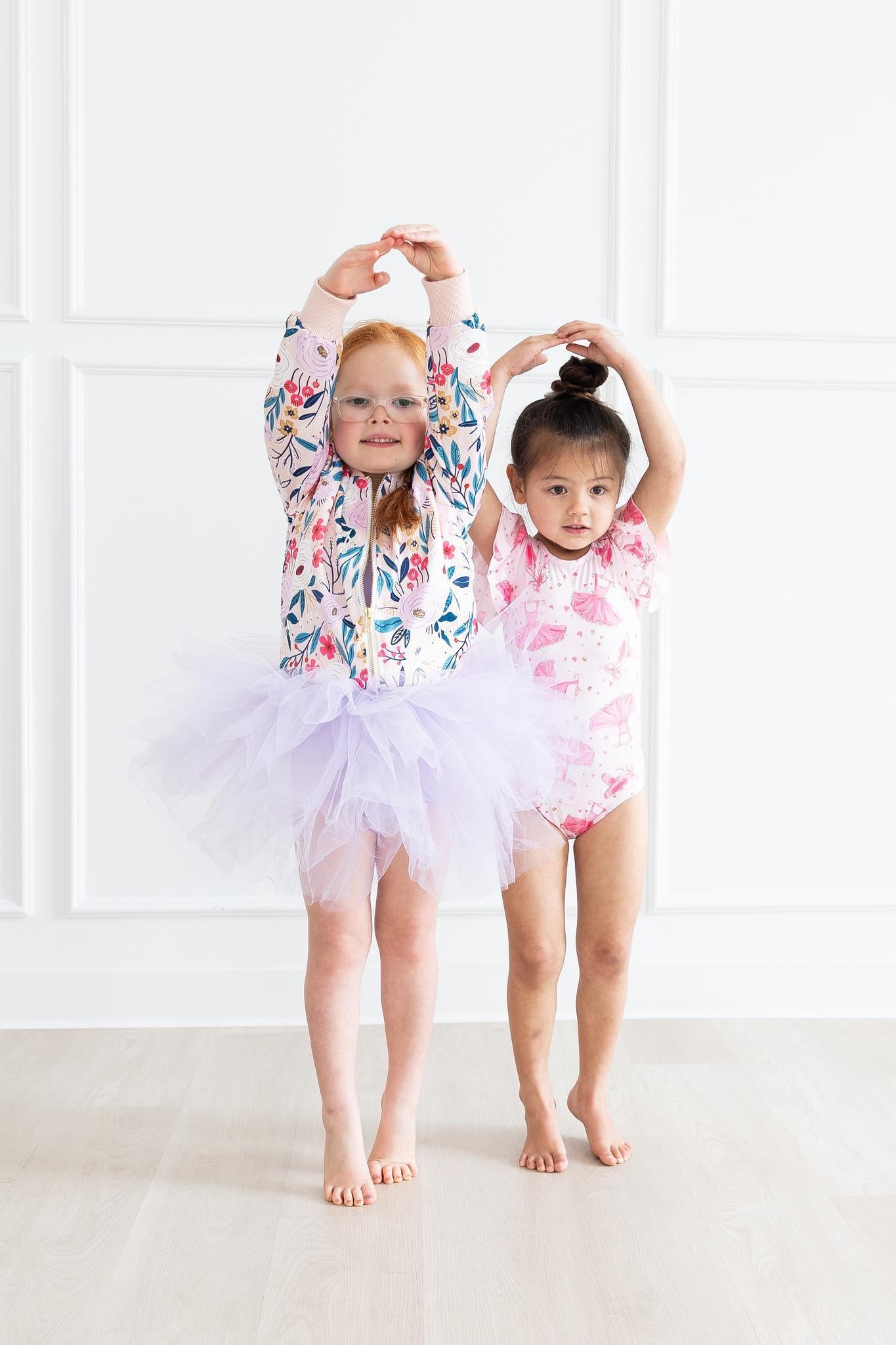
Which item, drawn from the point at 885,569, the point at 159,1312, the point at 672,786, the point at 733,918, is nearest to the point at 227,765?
the point at 159,1312

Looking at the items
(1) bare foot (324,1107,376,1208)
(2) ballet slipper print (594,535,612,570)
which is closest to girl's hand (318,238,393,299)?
(2) ballet slipper print (594,535,612,570)

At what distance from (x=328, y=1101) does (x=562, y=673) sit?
66 centimetres

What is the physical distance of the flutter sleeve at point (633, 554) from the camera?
169 cm

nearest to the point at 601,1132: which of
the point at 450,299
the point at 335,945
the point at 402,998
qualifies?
the point at 402,998

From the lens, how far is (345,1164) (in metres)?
1.50

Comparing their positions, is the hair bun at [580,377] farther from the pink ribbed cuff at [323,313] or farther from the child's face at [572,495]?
the pink ribbed cuff at [323,313]

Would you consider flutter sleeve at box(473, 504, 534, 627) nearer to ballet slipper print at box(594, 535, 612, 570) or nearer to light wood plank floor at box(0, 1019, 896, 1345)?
ballet slipper print at box(594, 535, 612, 570)

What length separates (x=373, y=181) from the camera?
82.6 inches

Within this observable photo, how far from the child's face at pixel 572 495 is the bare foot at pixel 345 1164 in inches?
33.1

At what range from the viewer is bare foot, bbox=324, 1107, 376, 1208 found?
1488 mm

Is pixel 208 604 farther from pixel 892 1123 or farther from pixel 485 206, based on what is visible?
pixel 892 1123

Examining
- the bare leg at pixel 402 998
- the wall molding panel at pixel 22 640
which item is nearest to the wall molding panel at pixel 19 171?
the wall molding panel at pixel 22 640

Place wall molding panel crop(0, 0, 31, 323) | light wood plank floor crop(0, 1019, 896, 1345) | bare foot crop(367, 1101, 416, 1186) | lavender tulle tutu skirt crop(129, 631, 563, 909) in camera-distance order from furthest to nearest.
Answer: wall molding panel crop(0, 0, 31, 323)
bare foot crop(367, 1101, 416, 1186)
lavender tulle tutu skirt crop(129, 631, 563, 909)
light wood plank floor crop(0, 1019, 896, 1345)

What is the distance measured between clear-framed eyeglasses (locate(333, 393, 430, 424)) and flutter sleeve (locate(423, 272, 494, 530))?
0.13ft
